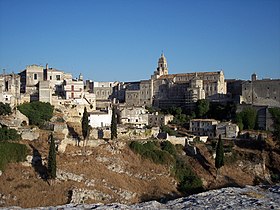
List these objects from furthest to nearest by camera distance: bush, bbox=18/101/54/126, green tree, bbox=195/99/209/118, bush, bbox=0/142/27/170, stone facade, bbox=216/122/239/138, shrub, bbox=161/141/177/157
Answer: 1. green tree, bbox=195/99/209/118
2. stone facade, bbox=216/122/239/138
3. bush, bbox=18/101/54/126
4. shrub, bbox=161/141/177/157
5. bush, bbox=0/142/27/170

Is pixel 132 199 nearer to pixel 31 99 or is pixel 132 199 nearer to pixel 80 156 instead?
pixel 80 156

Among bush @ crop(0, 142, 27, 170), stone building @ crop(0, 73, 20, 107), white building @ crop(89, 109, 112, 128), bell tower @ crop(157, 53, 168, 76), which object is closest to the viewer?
bush @ crop(0, 142, 27, 170)

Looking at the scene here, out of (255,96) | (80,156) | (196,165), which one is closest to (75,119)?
(80,156)

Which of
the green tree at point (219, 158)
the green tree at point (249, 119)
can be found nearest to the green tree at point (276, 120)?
the green tree at point (249, 119)

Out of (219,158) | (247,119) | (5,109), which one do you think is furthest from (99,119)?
(247,119)

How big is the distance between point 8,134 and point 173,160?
13.8 metres

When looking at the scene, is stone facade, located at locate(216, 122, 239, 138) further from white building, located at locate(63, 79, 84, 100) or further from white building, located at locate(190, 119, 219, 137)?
white building, located at locate(63, 79, 84, 100)

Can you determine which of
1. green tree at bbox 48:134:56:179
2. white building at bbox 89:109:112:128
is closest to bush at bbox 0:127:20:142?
green tree at bbox 48:134:56:179

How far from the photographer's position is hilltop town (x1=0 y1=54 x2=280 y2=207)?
3066 cm

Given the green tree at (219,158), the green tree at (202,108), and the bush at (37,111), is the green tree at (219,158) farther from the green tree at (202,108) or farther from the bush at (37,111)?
the bush at (37,111)

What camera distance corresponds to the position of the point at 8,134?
33844 mm

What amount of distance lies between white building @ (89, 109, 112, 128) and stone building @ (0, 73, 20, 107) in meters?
7.74

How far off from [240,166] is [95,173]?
1432cm

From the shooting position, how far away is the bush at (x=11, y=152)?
31156mm
